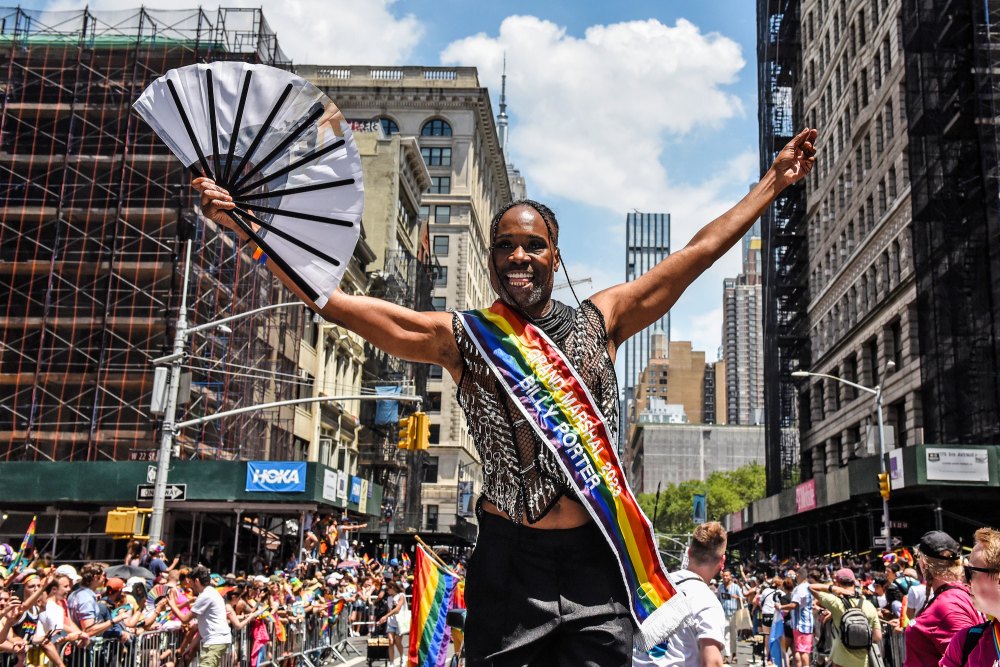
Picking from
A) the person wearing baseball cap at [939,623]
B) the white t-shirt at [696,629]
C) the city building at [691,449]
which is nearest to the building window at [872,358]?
the person wearing baseball cap at [939,623]

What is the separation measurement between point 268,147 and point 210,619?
10664 mm

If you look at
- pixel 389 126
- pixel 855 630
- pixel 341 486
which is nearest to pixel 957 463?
pixel 341 486

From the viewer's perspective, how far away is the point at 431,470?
79.8 m

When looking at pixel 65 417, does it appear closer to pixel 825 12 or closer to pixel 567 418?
pixel 567 418

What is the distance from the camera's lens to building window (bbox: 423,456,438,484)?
79500 millimetres

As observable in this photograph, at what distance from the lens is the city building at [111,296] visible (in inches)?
1396

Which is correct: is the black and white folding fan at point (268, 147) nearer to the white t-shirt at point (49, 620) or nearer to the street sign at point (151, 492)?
the white t-shirt at point (49, 620)

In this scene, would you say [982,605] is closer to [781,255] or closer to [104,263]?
[104,263]

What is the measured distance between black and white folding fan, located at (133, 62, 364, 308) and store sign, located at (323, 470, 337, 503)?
31508mm

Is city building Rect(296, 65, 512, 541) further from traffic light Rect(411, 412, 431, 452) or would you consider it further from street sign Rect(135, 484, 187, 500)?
street sign Rect(135, 484, 187, 500)

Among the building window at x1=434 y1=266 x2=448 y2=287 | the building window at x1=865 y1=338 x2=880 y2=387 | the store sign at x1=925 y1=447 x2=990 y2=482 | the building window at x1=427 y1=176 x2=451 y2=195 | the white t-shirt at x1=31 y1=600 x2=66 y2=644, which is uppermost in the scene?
the building window at x1=427 y1=176 x2=451 y2=195

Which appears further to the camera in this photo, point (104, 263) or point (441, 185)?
point (441, 185)

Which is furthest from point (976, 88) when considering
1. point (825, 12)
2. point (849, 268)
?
point (825, 12)

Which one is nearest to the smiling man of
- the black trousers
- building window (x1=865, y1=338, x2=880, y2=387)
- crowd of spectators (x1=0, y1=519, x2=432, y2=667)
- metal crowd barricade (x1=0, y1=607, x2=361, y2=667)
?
the black trousers
